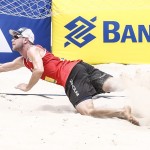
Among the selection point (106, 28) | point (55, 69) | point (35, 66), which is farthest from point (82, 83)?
point (106, 28)

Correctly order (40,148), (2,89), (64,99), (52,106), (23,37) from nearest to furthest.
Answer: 1. (40,148)
2. (23,37)
3. (52,106)
4. (64,99)
5. (2,89)

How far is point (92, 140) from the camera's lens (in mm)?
2385

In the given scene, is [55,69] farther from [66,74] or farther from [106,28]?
[106,28]

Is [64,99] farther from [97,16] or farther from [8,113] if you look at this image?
[97,16]

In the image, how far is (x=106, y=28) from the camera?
5.98 metres

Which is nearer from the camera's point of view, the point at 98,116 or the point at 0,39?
the point at 98,116

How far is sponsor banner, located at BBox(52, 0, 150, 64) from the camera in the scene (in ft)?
19.6

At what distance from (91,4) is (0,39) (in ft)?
4.66

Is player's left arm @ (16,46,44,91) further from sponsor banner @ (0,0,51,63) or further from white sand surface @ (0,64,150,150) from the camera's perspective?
sponsor banner @ (0,0,51,63)

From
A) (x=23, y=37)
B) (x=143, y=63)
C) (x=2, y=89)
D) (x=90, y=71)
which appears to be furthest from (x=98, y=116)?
(x=143, y=63)

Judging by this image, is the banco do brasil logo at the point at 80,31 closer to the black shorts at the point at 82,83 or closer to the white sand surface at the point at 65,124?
the white sand surface at the point at 65,124

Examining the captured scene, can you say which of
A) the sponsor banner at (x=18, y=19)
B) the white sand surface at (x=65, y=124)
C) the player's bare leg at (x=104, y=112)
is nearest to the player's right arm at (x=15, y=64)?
the white sand surface at (x=65, y=124)

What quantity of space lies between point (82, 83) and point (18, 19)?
9.51 ft

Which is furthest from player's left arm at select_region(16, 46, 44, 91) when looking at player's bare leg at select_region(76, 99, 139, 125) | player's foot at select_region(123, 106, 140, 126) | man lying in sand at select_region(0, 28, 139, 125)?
player's foot at select_region(123, 106, 140, 126)
